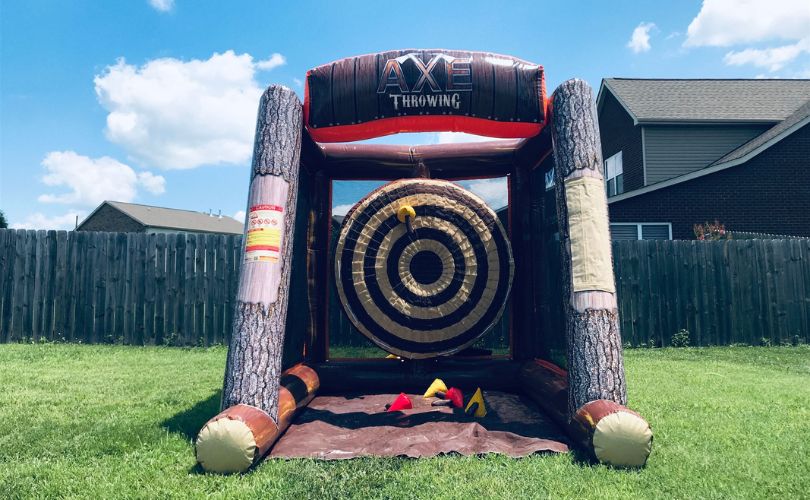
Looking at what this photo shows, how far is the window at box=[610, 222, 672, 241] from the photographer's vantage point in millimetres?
11422

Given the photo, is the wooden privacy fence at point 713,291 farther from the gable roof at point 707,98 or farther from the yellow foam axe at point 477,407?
the gable roof at point 707,98

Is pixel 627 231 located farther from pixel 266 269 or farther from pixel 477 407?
pixel 266 269

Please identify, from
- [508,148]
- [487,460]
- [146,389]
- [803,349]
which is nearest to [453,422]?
[487,460]

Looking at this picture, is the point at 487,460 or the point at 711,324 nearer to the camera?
the point at 487,460

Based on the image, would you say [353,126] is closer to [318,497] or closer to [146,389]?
[318,497]

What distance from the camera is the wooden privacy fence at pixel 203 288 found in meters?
8.61

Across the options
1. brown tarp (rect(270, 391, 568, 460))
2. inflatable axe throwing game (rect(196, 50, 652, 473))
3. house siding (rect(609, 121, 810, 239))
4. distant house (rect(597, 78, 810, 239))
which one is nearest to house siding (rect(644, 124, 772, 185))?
distant house (rect(597, 78, 810, 239))

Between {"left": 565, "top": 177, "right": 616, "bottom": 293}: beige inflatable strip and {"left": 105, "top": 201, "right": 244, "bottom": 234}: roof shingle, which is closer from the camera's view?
{"left": 565, "top": 177, "right": 616, "bottom": 293}: beige inflatable strip

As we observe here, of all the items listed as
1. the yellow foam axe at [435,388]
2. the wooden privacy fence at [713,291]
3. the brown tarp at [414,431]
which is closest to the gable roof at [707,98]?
the wooden privacy fence at [713,291]

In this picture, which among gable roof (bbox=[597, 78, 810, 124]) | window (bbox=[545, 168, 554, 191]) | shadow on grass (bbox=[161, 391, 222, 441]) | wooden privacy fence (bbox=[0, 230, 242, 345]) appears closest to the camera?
shadow on grass (bbox=[161, 391, 222, 441])

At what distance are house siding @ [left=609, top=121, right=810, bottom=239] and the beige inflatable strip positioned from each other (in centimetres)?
852

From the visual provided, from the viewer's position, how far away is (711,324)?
28.5 ft

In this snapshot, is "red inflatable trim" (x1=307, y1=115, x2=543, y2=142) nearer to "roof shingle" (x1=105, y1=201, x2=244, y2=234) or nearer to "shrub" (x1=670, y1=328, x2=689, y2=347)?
"shrub" (x1=670, y1=328, x2=689, y2=347)

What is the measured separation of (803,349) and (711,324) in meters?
1.31
